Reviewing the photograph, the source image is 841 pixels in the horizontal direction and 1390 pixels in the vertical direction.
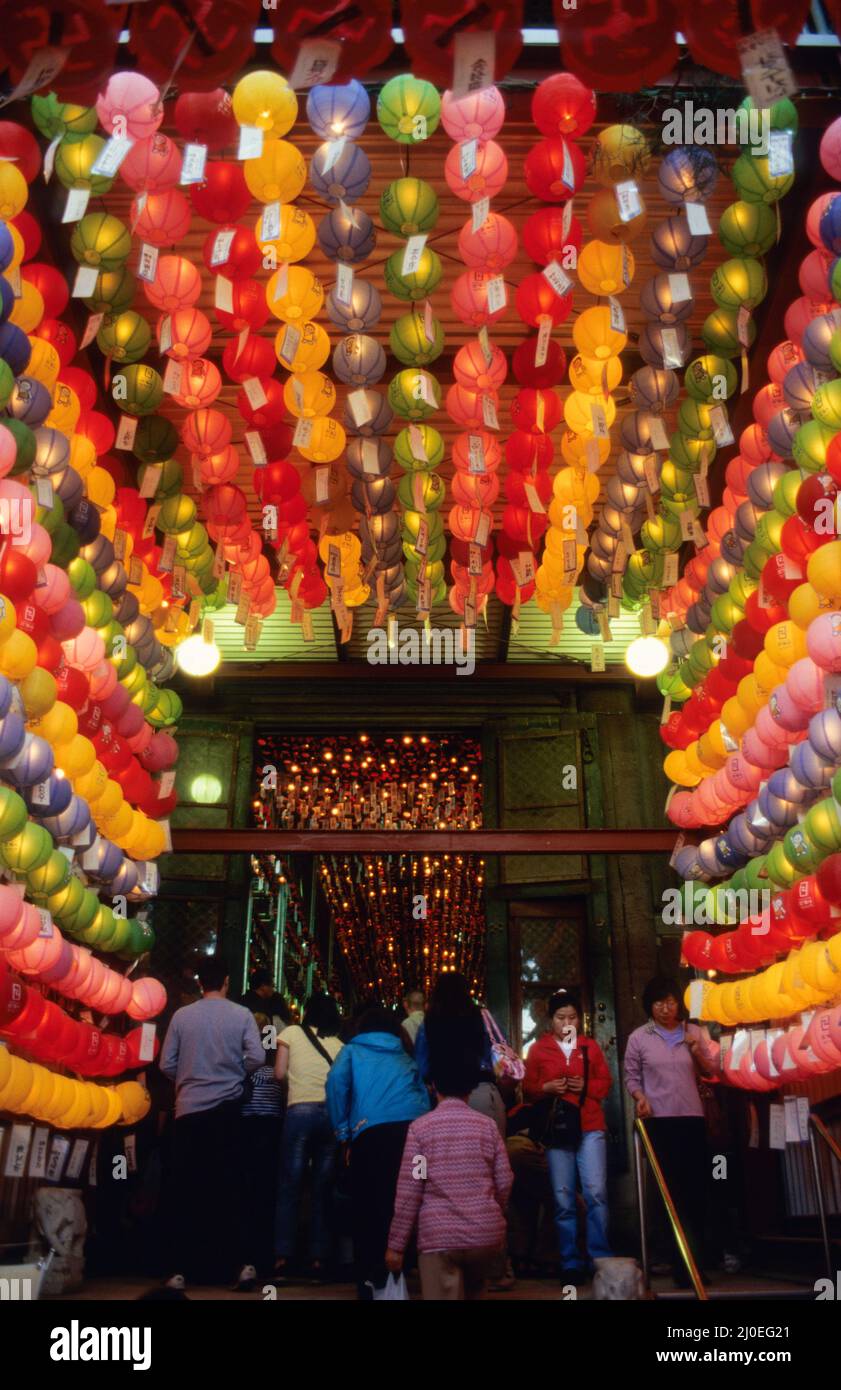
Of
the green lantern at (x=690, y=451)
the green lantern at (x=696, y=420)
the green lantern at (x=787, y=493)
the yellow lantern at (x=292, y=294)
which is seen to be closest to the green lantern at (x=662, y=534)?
the green lantern at (x=690, y=451)

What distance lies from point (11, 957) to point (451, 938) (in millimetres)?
11910

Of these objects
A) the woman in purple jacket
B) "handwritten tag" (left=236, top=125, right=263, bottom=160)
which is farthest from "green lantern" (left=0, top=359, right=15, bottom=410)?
the woman in purple jacket

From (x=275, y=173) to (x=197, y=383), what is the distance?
124cm

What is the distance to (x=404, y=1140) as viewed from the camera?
4941 mm

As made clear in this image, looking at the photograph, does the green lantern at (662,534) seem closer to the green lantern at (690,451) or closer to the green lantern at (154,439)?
the green lantern at (690,451)

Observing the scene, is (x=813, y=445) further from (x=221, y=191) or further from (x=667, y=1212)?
(x=667, y=1212)

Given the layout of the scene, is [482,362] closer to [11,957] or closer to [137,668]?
[137,668]

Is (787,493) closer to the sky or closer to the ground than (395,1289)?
closer to the sky

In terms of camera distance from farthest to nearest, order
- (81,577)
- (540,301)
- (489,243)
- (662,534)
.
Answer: (662,534), (81,577), (540,301), (489,243)

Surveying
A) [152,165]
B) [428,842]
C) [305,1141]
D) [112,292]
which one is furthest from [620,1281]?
[152,165]

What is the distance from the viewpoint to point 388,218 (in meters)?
4.94

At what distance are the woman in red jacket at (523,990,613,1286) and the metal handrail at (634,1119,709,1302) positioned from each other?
0.31m

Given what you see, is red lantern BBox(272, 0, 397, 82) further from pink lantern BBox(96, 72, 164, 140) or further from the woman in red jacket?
the woman in red jacket
